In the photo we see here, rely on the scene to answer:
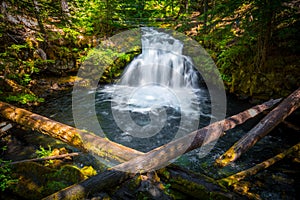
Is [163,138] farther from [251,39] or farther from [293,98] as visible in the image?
[251,39]

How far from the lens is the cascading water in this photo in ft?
22.1

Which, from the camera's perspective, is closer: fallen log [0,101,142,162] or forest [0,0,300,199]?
forest [0,0,300,199]

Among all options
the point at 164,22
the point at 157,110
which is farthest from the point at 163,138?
the point at 164,22

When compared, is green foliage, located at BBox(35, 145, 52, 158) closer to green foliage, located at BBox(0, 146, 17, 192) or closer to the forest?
the forest

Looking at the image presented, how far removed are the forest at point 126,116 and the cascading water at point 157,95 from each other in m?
0.23

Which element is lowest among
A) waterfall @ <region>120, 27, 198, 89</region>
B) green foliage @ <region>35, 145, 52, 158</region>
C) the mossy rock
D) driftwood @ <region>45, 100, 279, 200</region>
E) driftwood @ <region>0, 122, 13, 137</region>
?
green foliage @ <region>35, 145, 52, 158</region>

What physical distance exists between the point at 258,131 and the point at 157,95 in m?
6.69

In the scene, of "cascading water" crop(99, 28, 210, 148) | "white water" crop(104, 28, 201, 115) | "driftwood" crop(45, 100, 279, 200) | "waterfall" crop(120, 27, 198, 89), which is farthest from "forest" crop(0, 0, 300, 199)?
"white water" crop(104, 28, 201, 115)

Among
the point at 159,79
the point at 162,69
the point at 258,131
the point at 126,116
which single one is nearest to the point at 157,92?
the point at 159,79

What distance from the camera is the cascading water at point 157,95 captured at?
22.1 ft

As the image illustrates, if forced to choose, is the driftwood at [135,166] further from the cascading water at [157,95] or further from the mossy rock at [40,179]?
the cascading water at [157,95]

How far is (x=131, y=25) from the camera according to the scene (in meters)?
16.0

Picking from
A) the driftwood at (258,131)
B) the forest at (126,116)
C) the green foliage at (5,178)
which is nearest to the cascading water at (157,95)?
the forest at (126,116)

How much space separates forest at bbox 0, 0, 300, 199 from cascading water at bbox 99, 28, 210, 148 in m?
0.23
